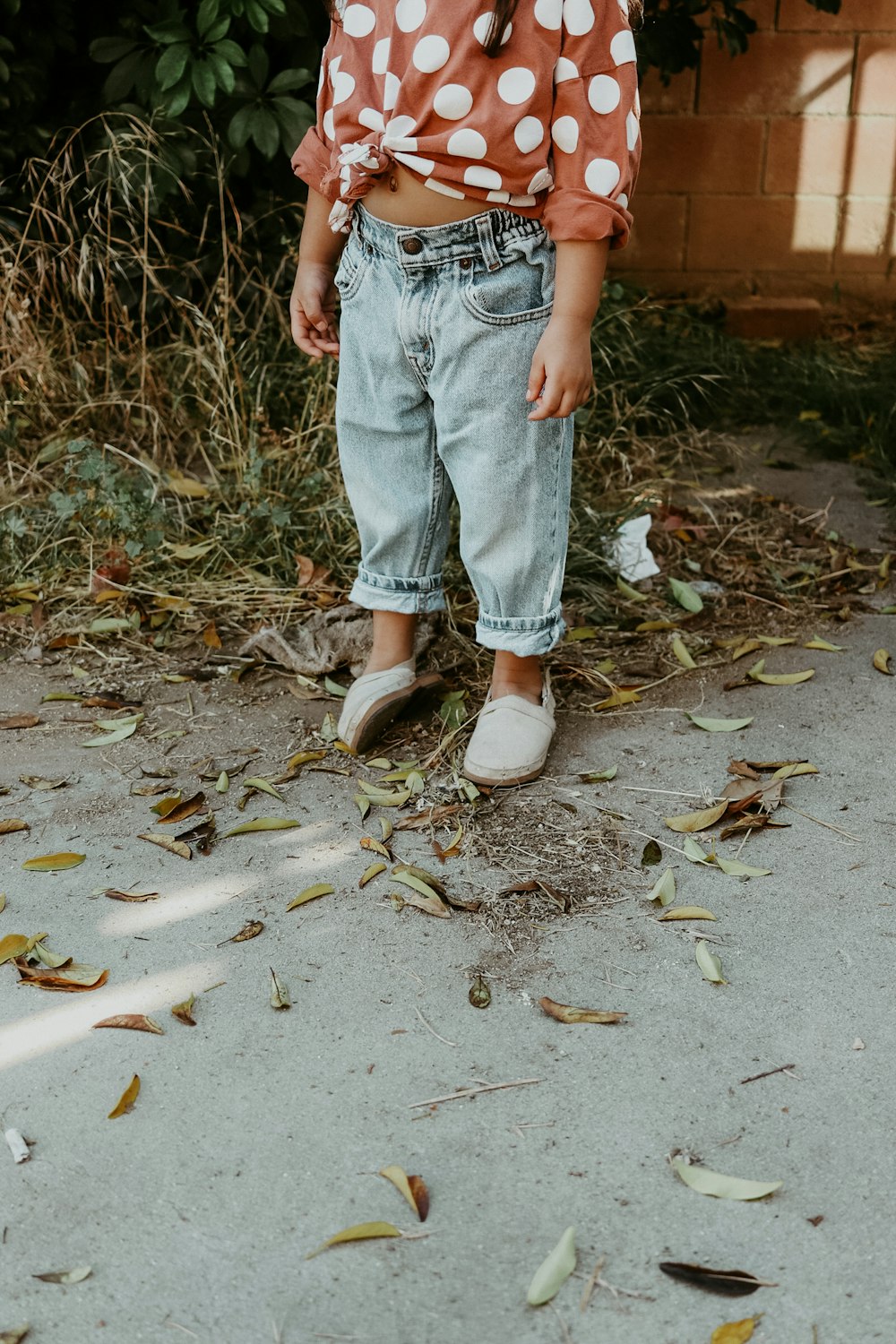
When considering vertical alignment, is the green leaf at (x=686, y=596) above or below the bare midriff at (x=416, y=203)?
below

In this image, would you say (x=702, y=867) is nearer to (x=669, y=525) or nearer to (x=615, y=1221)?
(x=615, y=1221)

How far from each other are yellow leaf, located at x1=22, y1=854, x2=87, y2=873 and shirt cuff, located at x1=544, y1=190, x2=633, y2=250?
1144 millimetres

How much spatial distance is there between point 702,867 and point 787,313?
3449 mm

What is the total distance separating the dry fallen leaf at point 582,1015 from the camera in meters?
1.47

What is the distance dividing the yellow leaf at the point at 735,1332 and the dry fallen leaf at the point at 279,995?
0.63 meters

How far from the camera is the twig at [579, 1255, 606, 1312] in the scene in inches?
44.5

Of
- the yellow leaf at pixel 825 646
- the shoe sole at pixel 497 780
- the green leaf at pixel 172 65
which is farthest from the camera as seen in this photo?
the green leaf at pixel 172 65

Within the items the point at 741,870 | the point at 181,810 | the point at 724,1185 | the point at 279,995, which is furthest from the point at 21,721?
the point at 724,1185

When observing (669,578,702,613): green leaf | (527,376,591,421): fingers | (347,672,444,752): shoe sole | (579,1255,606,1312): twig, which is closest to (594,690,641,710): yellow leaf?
(347,672,444,752): shoe sole

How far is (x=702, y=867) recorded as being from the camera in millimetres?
1777

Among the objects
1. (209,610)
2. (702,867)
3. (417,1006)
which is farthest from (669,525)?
(417,1006)

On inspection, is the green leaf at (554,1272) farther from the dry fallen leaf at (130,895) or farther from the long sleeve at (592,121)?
the long sleeve at (592,121)

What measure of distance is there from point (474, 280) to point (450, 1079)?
1.09 metres

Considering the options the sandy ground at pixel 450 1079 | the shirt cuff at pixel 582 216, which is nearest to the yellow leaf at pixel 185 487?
the sandy ground at pixel 450 1079
